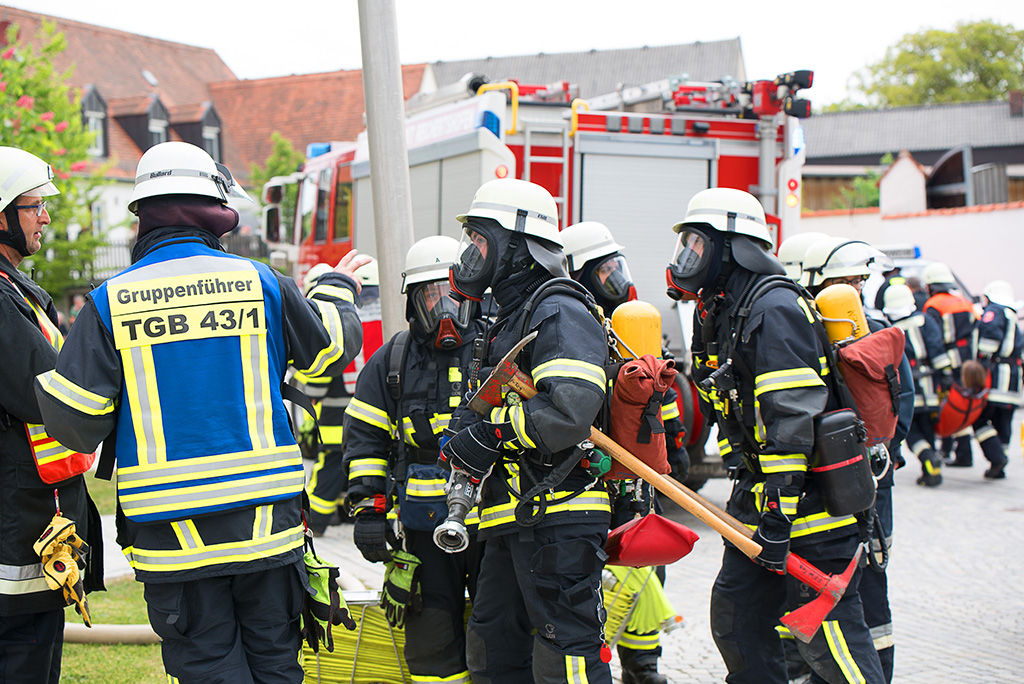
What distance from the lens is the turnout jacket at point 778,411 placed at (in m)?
3.44

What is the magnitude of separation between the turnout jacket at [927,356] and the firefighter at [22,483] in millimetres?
8905

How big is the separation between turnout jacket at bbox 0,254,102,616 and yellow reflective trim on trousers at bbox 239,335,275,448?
2.54ft

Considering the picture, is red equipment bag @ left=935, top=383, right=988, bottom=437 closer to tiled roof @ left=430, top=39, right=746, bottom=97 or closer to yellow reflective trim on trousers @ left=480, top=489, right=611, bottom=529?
yellow reflective trim on trousers @ left=480, top=489, right=611, bottom=529

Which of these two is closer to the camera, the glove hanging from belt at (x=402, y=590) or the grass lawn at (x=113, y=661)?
the glove hanging from belt at (x=402, y=590)

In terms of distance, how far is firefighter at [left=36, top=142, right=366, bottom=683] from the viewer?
111 inches

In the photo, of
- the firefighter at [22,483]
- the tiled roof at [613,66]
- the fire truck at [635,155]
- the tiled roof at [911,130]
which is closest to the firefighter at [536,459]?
the firefighter at [22,483]

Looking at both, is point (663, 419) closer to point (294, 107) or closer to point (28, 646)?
point (28, 646)

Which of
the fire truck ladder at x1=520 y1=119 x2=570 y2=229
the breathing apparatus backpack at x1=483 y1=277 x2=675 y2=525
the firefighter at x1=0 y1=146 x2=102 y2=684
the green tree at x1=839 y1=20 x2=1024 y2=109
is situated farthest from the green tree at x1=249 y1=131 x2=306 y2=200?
the green tree at x1=839 y1=20 x2=1024 y2=109

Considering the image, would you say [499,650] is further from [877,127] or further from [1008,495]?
[877,127]

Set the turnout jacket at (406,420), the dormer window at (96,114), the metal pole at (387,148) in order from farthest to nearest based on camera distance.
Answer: the dormer window at (96,114) < the metal pole at (387,148) < the turnout jacket at (406,420)

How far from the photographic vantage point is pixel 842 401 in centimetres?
371

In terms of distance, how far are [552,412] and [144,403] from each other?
129cm

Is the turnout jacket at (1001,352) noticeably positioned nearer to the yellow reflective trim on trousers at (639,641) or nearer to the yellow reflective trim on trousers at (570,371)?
the yellow reflective trim on trousers at (639,641)

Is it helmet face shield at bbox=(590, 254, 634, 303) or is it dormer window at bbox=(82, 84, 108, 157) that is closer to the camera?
helmet face shield at bbox=(590, 254, 634, 303)
